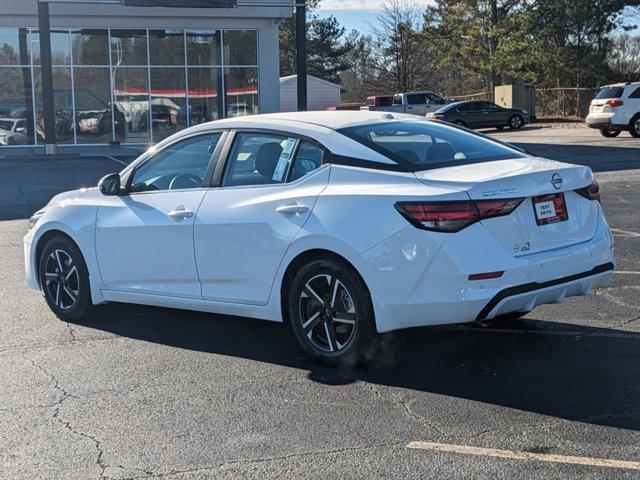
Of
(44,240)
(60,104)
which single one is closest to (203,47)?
(60,104)

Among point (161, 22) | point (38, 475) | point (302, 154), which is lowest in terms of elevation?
point (38, 475)

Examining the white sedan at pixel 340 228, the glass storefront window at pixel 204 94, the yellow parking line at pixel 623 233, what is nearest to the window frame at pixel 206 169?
the white sedan at pixel 340 228

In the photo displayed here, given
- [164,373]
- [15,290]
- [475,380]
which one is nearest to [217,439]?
[164,373]

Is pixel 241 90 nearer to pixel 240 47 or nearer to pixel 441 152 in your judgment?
pixel 240 47

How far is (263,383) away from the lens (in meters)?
5.24

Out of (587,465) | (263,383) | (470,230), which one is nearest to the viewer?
(587,465)

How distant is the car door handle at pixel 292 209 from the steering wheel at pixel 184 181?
2.99 ft

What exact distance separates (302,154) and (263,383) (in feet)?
5.09

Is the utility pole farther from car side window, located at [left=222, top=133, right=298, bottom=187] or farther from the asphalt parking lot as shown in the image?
car side window, located at [left=222, top=133, right=298, bottom=187]

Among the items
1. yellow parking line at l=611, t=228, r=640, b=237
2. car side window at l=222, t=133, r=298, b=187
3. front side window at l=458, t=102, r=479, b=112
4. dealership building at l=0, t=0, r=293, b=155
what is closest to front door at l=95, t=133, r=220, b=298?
car side window at l=222, t=133, r=298, b=187

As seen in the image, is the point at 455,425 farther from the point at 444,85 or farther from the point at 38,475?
the point at 444,85

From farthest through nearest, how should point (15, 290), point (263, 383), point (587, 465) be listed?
point (15, 290) < point (263, 383) < point (587, 465)

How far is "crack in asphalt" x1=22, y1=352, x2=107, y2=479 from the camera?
4135 millimetres

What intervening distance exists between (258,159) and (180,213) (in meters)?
0.70
